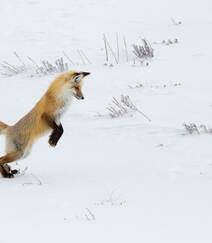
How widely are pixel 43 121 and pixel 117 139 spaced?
165 centimetres

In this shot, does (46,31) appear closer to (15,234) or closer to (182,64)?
(182,64)

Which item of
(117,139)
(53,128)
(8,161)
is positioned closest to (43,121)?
(53,128)

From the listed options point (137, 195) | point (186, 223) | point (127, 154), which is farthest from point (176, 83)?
point (186, 223)

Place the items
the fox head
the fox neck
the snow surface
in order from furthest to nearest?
1. the fox neck
2. the fox head
3. the snow surface

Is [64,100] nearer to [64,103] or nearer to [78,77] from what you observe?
[64,103]

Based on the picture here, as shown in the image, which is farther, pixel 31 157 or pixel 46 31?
pixel 46 31

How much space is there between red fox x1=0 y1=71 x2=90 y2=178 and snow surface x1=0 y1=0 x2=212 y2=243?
1.02 ft

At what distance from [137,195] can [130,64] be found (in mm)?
6337

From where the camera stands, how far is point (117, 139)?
10.0m

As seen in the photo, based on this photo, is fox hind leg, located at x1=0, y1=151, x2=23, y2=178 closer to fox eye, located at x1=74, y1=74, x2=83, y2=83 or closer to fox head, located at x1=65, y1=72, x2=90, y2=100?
fox head, located at x1=65, y1=72, x2=90, y2=100

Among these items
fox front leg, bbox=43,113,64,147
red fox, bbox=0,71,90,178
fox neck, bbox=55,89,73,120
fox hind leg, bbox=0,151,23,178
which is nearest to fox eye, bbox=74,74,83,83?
red fox, bbox=0,71,90,178

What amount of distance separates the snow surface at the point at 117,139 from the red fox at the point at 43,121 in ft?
1.02

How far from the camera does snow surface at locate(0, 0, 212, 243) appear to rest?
668cm

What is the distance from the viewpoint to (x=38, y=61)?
1464 cm
